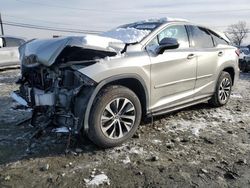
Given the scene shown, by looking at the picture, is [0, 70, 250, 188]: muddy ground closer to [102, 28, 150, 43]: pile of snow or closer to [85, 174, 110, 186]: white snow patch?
[85, 174, 110, 186]: white snow patch

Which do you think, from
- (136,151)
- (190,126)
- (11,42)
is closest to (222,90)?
(190,126)

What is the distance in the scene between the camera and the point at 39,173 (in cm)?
396

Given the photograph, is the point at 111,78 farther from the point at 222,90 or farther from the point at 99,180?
the point at 222,90

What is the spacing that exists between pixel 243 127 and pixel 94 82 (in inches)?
114

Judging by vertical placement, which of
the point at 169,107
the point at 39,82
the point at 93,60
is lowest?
the point at 169,107

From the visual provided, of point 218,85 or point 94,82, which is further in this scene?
point 218,85

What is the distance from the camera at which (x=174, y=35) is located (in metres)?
5.75

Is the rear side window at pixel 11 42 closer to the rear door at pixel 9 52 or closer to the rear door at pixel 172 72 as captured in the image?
the rear door at pixel 9 52

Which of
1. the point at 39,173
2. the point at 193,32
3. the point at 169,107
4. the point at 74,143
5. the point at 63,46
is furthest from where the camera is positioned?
the point at 193,32

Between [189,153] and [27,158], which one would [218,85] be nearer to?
[189,153]

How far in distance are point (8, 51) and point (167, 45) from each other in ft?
30.9

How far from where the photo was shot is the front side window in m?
5.24

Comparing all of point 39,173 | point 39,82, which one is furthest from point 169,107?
point 39,173

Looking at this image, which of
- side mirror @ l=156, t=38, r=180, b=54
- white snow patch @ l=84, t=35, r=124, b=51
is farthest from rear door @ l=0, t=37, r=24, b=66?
side mirror @ l=156, t=38, r=180, b=54
